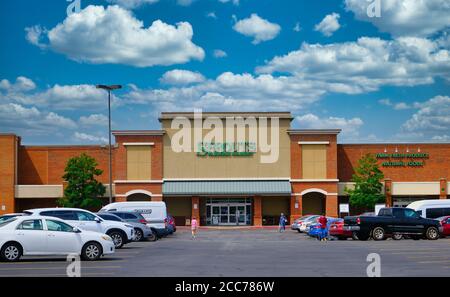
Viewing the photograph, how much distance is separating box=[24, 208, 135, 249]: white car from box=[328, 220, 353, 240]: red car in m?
12.7

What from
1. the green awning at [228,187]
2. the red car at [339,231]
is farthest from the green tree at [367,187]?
the red car at [339,231]

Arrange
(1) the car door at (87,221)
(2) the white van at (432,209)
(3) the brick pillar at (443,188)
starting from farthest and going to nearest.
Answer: (3) the brick pillar at (443,188) < (2) the white van at (432,209) < (1) the car door at (87,221)

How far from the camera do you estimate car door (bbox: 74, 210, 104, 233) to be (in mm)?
29906

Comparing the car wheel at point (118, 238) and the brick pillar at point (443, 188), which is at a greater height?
the brick pillar at point (443, 188)

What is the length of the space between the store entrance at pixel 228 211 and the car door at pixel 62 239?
46.2 m

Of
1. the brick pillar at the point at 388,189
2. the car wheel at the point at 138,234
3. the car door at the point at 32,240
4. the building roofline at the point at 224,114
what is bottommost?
the car wheel at the point at 138,234

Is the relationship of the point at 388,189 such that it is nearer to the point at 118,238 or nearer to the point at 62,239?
the point at 118,238

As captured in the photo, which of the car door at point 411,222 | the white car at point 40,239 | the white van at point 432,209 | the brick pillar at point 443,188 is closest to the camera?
the white car at point 40,239

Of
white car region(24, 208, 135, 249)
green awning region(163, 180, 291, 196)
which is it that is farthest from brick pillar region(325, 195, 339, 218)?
white car region(24, 208, 135, 249)

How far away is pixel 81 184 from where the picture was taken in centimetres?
6606

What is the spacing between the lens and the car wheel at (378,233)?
37.8 meters

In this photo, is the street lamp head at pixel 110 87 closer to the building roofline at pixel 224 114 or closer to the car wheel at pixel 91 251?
the building roofline at pixel 224 114
